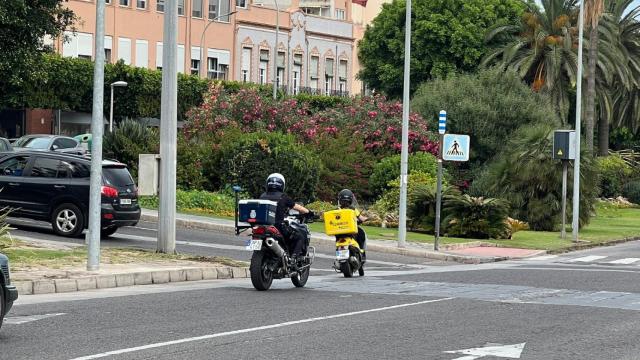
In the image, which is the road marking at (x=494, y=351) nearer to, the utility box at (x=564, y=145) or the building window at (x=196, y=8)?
the utility box at (x=564, y=145)

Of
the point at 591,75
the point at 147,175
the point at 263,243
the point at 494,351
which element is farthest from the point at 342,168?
the point at 494,351

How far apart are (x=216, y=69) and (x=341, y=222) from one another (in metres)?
62.6

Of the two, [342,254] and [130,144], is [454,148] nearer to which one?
[342,254]

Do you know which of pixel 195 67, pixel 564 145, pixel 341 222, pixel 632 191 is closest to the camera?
pixel 341 222

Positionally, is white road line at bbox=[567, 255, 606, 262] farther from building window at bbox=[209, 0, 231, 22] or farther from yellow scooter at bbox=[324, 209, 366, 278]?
building window at bbox=[209, 0, 231, 22]

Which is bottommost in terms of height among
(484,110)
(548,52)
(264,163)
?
(264,163)

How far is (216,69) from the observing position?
83.0 metres

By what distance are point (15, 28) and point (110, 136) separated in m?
8.42

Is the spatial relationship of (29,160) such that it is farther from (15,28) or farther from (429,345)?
(429,345)

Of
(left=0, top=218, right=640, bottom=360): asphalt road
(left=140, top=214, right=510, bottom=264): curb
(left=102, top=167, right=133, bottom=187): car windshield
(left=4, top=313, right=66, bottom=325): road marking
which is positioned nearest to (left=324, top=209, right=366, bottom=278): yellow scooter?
(left=0, top=218, right=640, bottom=360): asphalt road

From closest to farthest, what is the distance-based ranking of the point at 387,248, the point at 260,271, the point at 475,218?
1. the point at 260,271
2. the point at 387,248
3. the point at 475,218

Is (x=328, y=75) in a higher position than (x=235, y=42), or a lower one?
lower

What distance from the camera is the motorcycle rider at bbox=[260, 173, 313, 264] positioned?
60.3 feet

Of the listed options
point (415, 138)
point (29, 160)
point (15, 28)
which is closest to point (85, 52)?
point (415, 138)
